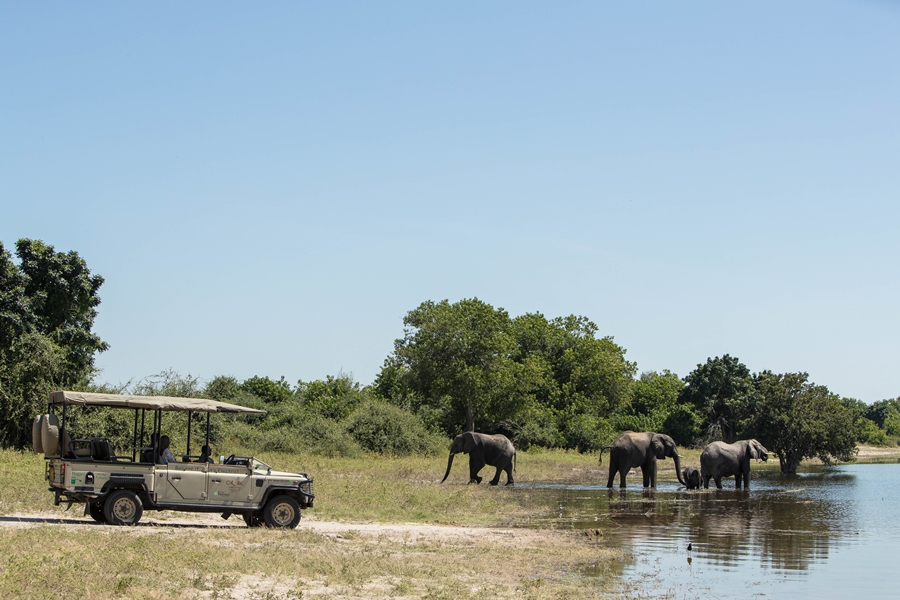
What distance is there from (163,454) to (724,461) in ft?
85.0

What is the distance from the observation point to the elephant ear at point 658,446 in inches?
1512

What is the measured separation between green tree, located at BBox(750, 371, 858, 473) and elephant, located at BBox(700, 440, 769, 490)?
679 inches

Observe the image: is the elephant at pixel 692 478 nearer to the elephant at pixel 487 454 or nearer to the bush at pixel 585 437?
the elephant at pixel 487 454

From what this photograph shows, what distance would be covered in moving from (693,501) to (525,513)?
8739mm

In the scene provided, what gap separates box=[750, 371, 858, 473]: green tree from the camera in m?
54.5

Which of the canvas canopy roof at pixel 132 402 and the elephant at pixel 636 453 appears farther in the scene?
the elephant at pixel 636 453

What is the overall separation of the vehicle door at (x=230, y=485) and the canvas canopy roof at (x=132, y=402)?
1.12 meters

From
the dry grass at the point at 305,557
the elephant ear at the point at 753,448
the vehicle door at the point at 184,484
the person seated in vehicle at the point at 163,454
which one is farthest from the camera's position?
the elephant ear at the point at 753,448

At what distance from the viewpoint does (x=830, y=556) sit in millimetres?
19766

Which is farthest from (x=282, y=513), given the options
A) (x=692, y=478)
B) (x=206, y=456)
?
(x=692, y=478)

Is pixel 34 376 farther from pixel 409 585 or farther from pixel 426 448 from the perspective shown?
pixel 409 585

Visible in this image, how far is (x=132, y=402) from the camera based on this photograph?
57.9 ft

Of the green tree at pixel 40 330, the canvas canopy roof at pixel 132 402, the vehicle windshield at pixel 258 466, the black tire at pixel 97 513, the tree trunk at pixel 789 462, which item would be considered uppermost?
the green tree at pixel 40 330

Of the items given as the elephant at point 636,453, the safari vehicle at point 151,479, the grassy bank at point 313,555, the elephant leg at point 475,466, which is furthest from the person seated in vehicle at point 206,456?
the elephant at point 636,453
